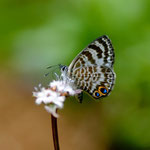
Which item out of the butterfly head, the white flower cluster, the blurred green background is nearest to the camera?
the white flower cluster

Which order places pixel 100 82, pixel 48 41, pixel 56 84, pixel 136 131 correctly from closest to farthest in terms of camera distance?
pixel 56 84 < pixel 100 82 < pixel 136 131 < pixel 48 41

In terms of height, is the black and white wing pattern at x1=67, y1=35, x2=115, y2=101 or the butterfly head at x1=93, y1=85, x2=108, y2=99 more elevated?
the black and white wing pattern at x1=67, y1=35, x2=115, y2=101

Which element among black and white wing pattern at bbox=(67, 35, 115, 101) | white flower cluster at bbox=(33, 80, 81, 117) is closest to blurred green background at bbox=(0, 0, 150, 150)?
black and white wing pattern at bbox=(67, 35, 115, 101)

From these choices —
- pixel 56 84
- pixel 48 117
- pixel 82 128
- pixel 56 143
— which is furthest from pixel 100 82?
pixel 48 117

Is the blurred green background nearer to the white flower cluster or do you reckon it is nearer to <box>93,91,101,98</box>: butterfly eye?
<box>93,91,101,98</box>: butterfly eye

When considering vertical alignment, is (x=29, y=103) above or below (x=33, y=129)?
above

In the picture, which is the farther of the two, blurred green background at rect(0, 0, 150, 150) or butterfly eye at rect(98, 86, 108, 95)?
blurred green background at rect(0, 0, 150, 150)

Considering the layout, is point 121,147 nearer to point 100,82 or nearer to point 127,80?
point 127,80
